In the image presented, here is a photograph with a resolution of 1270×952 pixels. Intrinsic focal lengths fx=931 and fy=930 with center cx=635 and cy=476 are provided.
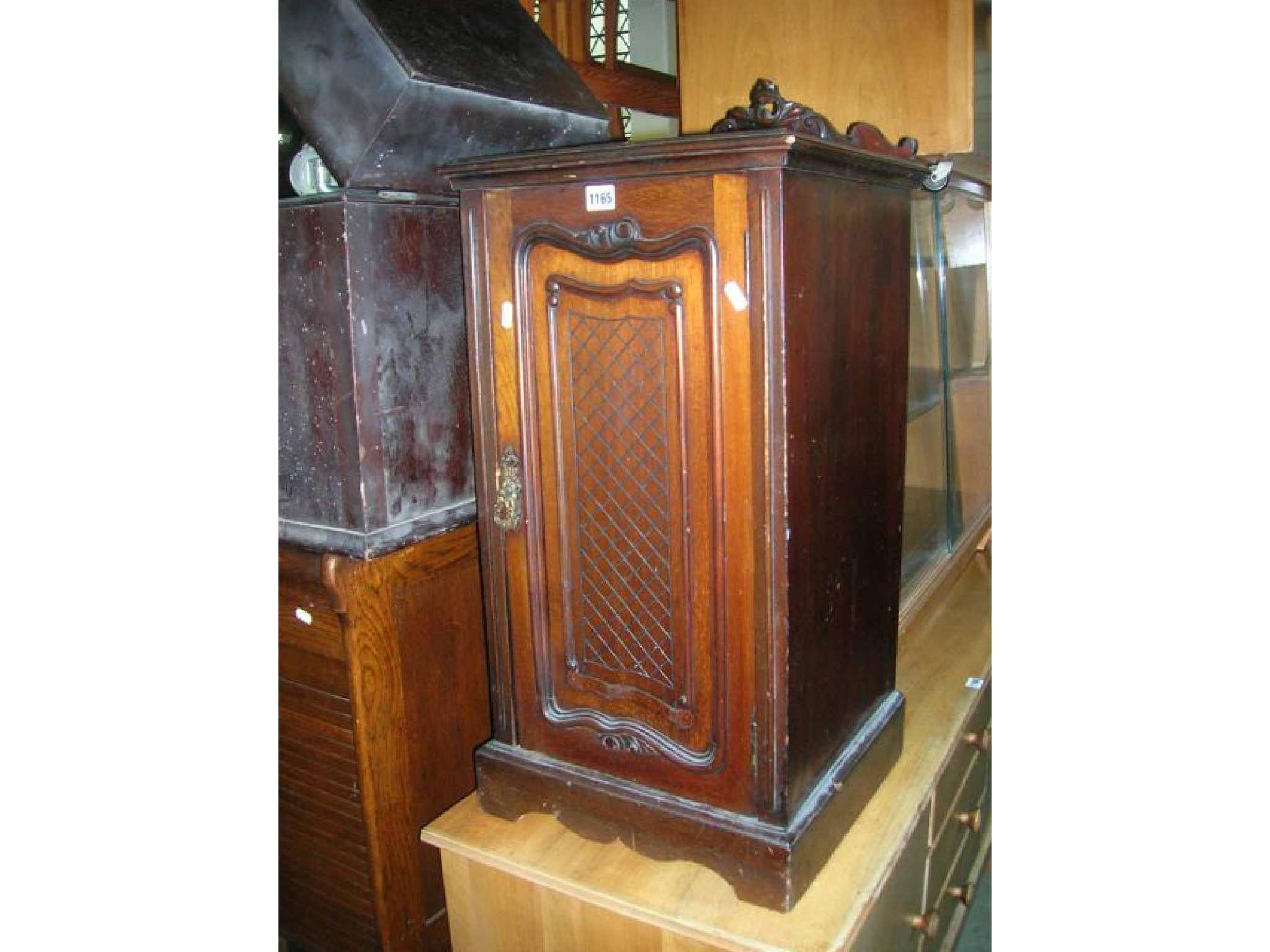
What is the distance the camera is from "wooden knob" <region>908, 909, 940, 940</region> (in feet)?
5.88

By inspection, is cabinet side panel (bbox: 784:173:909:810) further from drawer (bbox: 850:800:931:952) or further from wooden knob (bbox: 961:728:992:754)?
wooden knob (bbox: 961:728:992:754)

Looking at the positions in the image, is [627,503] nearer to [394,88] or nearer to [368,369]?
[368,369]

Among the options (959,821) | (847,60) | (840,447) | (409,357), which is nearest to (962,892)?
(959,821)

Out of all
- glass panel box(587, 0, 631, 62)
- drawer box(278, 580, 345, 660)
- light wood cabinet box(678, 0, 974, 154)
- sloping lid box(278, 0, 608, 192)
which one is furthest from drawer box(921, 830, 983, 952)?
glass panel box(587, 0, 631, 62)

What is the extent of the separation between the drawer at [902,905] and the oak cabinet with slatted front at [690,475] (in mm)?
144

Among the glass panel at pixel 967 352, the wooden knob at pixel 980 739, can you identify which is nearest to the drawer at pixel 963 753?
the wooden knob at pixel 980 739

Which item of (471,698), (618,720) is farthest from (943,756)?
(471,698)

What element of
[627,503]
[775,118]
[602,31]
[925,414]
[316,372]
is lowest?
[627,503]

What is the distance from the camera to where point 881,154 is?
54.0 inches

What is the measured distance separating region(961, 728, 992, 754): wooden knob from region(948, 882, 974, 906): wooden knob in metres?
0.33

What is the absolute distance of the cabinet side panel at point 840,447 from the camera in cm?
126

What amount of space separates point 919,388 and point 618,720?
1.33 meters

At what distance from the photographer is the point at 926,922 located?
1846 mm

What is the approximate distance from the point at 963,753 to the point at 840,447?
1.06m
